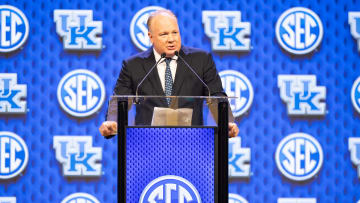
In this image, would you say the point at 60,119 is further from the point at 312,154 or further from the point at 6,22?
the point at 312,154

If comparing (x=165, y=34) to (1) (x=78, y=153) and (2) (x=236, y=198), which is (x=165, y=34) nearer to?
(1) (x=78, y=153)

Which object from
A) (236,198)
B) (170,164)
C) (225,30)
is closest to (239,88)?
(225,30)

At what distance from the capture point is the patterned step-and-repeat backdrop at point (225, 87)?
3.91m

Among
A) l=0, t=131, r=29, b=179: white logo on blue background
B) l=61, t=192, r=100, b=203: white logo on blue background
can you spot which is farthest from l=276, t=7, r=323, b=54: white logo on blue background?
l=0, t=131, r=29, b=179: white logo on blue background

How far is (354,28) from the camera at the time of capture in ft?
13.3

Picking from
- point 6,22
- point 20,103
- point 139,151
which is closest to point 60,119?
point 20,103

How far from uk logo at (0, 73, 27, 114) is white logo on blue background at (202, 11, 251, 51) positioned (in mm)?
1289

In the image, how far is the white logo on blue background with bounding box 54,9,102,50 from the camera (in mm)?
3920

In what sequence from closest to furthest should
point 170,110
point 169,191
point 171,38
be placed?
point 169,191 < point 170,110 < point 171,38

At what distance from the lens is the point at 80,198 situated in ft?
12.9

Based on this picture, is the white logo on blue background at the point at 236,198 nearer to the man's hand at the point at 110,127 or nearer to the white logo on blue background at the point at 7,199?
the white logo on blue background at the point at 7,199

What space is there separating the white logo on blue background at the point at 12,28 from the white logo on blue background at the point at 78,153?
0.68 meters

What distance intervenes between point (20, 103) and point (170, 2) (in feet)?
3.94

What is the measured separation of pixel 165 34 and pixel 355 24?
6.23 feet
